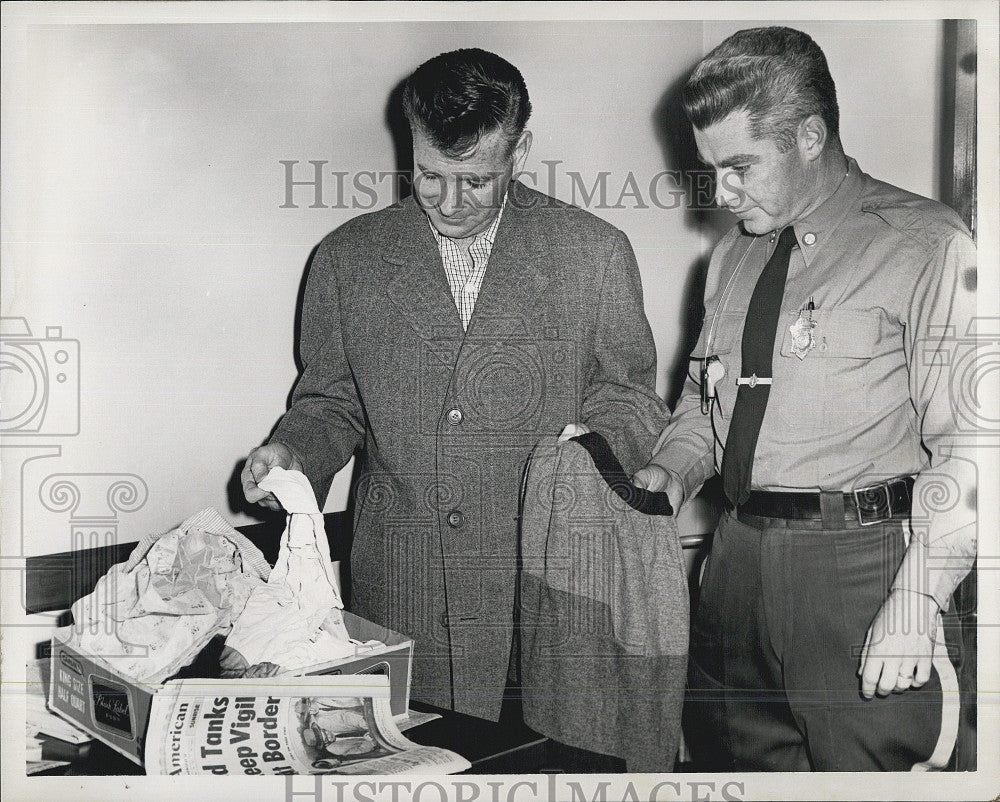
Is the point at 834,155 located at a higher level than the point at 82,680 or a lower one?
higher

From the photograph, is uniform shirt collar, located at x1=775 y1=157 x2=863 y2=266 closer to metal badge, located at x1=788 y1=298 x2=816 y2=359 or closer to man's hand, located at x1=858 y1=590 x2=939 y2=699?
metal badge, located at x1=788 y1=298 x2=816 y2=359

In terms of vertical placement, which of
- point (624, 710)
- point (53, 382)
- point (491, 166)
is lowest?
point (624, 710)

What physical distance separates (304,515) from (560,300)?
0.51m

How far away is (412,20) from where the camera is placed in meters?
1.39

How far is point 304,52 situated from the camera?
139 cm

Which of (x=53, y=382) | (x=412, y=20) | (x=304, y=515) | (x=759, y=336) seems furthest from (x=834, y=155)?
(x=53, y=382)

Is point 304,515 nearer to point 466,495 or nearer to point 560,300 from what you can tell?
point 466,495

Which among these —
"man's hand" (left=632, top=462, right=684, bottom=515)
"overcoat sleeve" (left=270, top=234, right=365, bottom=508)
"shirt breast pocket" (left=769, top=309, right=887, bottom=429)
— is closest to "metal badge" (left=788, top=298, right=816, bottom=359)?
"shirt breast pocket" (left=769, top=309, right=887, bottom=429)

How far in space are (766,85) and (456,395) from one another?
0.65 metres

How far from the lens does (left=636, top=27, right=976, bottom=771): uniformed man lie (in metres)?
1.32

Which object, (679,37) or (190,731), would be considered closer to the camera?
(190,731)

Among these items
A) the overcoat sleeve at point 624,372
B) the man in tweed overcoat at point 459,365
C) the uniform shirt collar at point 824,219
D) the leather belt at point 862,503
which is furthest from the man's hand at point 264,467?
the uniform shirt collar at point 824,219

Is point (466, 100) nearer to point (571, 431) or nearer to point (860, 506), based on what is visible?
point (571, 431)

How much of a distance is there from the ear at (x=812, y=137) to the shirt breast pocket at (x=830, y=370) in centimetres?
24
